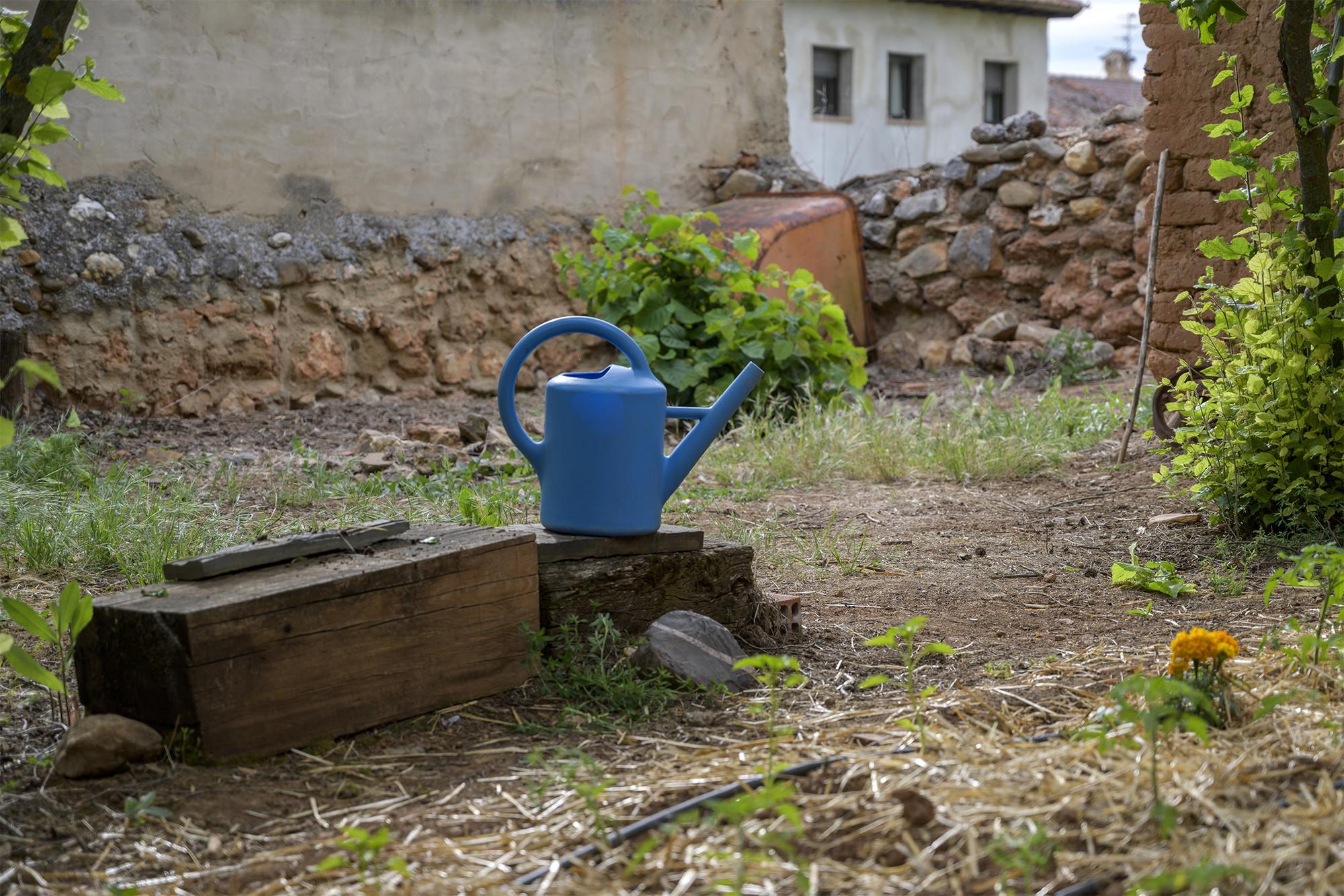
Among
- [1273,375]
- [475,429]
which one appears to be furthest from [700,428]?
[475,429]

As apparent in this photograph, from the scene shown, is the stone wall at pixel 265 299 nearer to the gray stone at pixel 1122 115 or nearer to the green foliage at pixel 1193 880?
the gray stone at pixel 1122 115

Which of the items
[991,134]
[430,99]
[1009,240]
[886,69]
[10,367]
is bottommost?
[10,367]

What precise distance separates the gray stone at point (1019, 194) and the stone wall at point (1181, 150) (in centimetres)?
269

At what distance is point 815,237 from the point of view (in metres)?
7.24

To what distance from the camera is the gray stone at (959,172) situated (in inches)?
307

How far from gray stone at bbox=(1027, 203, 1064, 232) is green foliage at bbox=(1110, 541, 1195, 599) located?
179 inches

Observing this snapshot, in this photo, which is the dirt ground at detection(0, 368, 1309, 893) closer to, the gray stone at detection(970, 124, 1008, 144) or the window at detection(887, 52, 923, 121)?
the gray stone at detection(970, 124, 1008, 144)

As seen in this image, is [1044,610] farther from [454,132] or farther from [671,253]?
[454,132]

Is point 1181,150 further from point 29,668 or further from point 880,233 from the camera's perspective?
point 29,668

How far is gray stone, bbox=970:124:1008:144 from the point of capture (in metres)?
7.60

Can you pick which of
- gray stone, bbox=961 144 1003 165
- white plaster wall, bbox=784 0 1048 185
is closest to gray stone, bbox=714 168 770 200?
gray stone, bbox=961 144 1003 165

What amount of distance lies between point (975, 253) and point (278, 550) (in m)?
6.27

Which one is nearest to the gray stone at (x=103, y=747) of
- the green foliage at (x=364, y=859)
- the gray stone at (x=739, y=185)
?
the green foliage at (x=364, y=859)

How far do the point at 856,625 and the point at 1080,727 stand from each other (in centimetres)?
94
